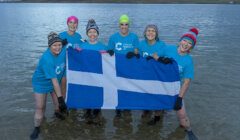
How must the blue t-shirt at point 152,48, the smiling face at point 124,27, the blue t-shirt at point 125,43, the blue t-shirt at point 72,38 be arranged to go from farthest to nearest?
the blue t-shirt at point 72,38, the blue t-shirt at point 125,43, the smiling face at point 124,27, the blue t-shirt at point 152,48

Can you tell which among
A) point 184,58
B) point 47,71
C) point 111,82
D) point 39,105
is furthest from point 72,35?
point 184,58

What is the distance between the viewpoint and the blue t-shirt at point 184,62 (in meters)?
7.50

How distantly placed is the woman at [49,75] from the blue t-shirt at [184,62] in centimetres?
271

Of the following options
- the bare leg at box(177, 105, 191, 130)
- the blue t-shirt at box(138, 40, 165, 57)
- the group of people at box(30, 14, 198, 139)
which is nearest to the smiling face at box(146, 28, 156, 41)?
the group of people at box(30, 14, 198, 139)

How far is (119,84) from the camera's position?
8195 mm

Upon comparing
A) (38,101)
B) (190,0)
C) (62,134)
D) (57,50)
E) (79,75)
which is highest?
(190,0)

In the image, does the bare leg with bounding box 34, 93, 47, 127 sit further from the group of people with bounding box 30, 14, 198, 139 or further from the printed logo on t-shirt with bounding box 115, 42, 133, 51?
the printed logo on t-shirt with bounding box 115, 42, 133, 51

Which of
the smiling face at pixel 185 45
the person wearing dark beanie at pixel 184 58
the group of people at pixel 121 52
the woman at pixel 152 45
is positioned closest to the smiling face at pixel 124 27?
the group of people at pixel 121 52

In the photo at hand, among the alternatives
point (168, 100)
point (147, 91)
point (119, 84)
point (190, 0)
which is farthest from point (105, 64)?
point (190, 0)

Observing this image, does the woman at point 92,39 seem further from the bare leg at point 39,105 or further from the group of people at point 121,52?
the bare leg at point 39,105

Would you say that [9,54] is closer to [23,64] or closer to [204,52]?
[23,64]

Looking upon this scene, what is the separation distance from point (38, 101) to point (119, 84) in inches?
82.2

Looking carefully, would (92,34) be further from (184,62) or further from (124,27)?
(184,62)

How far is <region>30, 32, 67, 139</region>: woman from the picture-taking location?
7.35m
